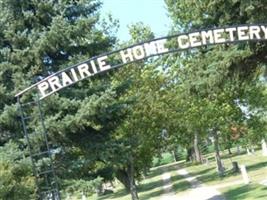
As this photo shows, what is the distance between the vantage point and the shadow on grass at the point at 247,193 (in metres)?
24.0

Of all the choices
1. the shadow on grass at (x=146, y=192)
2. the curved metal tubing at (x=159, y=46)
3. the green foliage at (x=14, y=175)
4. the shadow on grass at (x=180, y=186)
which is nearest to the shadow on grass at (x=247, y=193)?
the shadow on grass at (x=180, y=186)

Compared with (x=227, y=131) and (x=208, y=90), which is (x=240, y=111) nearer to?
(x=227, y=131)

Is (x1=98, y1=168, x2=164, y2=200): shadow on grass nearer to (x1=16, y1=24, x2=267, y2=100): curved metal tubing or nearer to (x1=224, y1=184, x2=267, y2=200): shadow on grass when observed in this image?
(x1=224, y1=184, x2=267, y2=200): shadow on grass

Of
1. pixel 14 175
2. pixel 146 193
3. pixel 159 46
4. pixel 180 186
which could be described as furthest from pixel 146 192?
pixel 159 46

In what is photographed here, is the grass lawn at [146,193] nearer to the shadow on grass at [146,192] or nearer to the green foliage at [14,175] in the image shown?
the shadow on grass at [146,192]

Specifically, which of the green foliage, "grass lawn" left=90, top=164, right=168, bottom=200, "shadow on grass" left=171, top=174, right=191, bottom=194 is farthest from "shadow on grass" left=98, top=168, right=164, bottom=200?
the green foliage

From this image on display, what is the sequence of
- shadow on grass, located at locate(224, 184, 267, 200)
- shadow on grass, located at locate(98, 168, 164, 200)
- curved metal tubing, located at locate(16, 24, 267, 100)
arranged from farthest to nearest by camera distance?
shadow on grass, located at locate(98, 168, 164, 200)
shadow on grass, located at locate(224, 184, 267, 200)
curved metal tubing, located at locate(16, 24, 267, 100)

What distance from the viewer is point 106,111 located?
77.2 feet

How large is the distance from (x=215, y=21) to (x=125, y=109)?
15.8 ft

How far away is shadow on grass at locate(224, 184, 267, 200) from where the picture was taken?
946 inches

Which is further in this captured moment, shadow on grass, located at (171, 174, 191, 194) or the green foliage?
shadow on grass, located at (171, 174, 191, 194)

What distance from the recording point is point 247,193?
25.8 meters

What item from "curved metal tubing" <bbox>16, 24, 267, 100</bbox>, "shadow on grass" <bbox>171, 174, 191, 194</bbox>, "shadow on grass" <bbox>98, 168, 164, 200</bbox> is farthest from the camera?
"shadow on grass" <bbox>98, 168, 164, 200</bbox>

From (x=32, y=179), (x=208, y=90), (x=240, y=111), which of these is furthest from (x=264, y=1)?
(x=240, y=111)
